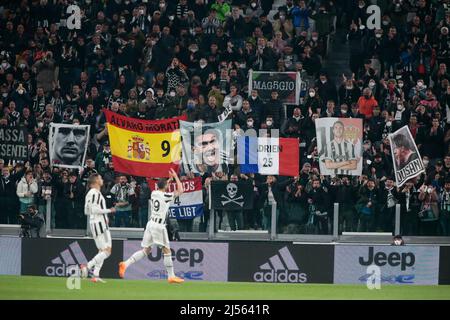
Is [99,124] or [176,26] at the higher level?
[176,26]

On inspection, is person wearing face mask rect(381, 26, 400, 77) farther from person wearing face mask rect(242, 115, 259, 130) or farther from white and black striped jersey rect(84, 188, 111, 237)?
white and black striped jersey rect(84, 188, 111, 237)

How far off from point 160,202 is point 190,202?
5.40 metres

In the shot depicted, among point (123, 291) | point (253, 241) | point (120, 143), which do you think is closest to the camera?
point (123, 291)

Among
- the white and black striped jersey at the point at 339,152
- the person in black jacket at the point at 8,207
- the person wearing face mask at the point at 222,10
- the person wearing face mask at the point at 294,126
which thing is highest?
the person wearing face mask at the point at 222,10

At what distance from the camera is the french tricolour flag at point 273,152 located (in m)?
31.2

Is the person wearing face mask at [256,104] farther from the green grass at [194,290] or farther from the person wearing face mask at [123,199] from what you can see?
the green grass at [194,290]

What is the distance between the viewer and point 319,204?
1212 inches

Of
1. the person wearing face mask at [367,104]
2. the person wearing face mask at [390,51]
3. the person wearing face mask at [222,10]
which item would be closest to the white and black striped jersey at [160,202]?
the person wearing face mask at [367,104]

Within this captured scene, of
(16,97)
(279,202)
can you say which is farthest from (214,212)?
(16,97)

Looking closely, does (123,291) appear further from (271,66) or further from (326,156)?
(271,66)

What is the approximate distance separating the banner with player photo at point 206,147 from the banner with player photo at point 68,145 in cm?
271

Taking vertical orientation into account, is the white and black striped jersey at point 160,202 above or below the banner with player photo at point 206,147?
below

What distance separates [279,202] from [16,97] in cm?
869

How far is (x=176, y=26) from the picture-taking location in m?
36.0
